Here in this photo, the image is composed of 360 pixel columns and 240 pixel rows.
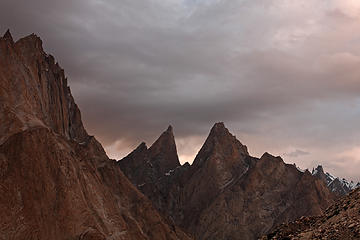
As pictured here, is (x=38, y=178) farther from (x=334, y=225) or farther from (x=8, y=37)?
(x=334, y=225)

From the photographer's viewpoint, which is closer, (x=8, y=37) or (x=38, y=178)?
(x=38, y=178)

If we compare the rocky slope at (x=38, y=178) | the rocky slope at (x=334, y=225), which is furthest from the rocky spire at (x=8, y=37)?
the rocky slope at (x=334, y=225)

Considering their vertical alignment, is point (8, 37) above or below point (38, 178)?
above

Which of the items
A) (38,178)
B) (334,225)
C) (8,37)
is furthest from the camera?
(8,37)

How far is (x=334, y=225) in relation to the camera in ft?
85.9

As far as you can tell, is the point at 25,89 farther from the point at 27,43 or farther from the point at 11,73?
the point at 27,43

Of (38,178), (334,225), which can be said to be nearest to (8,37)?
(38,178)

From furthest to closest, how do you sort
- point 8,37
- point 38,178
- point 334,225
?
point 8,37 < point 38,178 < point 334,225

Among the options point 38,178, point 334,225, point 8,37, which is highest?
point 8,37

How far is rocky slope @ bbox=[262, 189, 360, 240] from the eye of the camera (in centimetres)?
2483

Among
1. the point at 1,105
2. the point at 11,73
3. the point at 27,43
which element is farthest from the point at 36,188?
the point at 27,43

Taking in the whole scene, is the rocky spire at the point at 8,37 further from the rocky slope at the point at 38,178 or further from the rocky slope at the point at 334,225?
the rocky slope at the point at 334,225

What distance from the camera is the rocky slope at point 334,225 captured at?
81.5 feet

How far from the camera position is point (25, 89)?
15462 cm
